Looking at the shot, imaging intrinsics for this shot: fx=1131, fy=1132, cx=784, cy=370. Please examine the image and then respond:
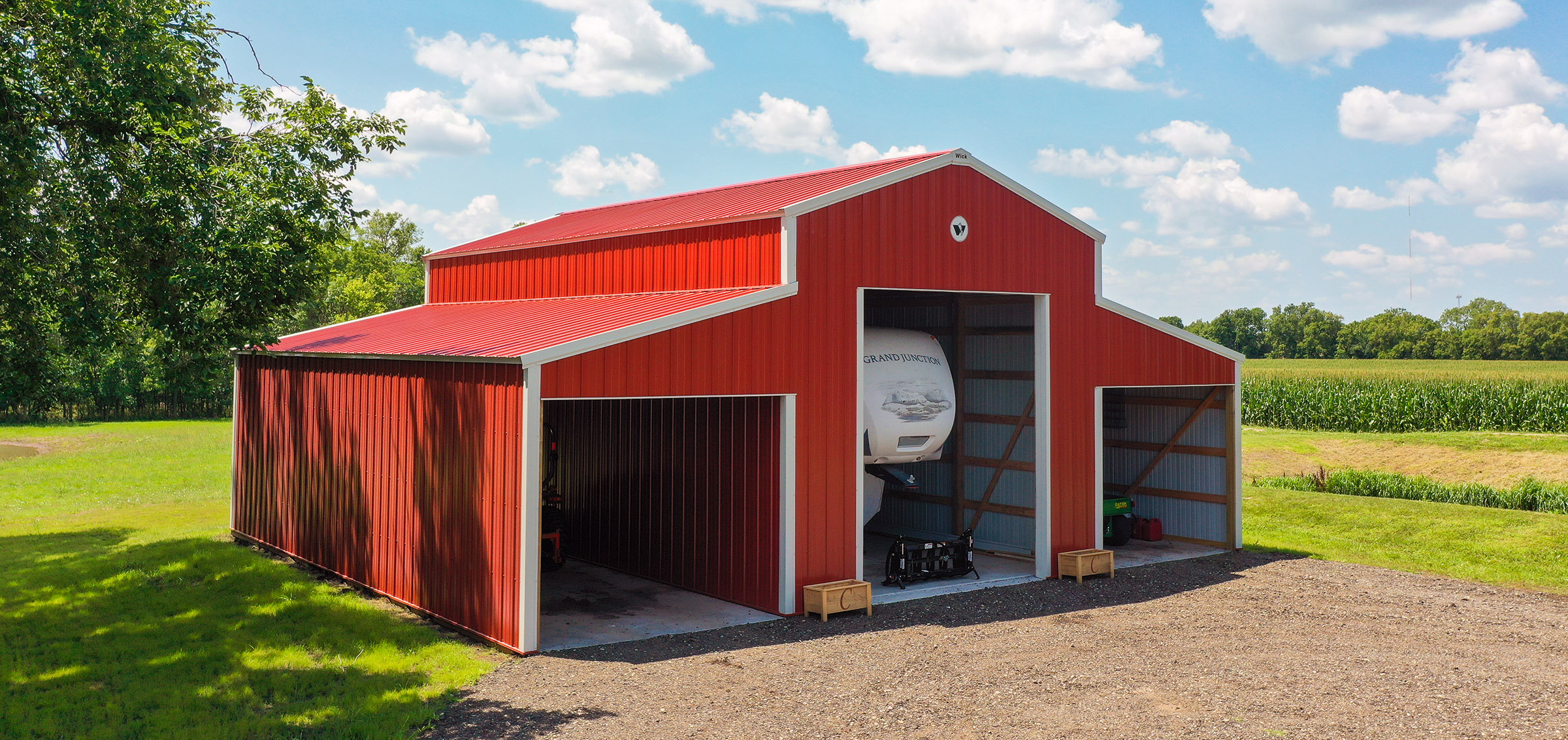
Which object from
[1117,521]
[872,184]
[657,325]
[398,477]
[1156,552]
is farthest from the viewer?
[1117,521]

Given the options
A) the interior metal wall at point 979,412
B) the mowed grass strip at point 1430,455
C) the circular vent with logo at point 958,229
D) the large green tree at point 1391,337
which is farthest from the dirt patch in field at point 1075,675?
the large green tree at point 1391,337

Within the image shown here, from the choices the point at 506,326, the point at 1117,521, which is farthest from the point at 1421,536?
the point at 506,326

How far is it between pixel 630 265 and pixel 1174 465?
1056 centimetres

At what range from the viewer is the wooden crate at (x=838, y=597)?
13.9m

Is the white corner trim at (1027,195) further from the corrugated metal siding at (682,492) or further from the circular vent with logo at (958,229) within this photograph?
the corrugated metal siding at (682,492)

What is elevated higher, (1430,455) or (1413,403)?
(1413,403)

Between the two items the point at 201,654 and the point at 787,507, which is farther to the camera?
the point at 787,507

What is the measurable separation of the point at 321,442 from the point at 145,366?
35.2 metres

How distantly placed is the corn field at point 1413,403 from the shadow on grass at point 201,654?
1391 inches

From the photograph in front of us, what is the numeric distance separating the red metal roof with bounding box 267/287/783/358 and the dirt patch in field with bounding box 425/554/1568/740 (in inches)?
143

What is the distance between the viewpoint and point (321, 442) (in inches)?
659

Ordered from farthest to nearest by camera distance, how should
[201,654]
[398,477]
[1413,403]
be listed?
[1413,403] → [398,477] → [201,654]

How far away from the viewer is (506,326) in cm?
1556

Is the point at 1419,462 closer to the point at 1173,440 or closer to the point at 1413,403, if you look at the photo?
the point at 1413,403
